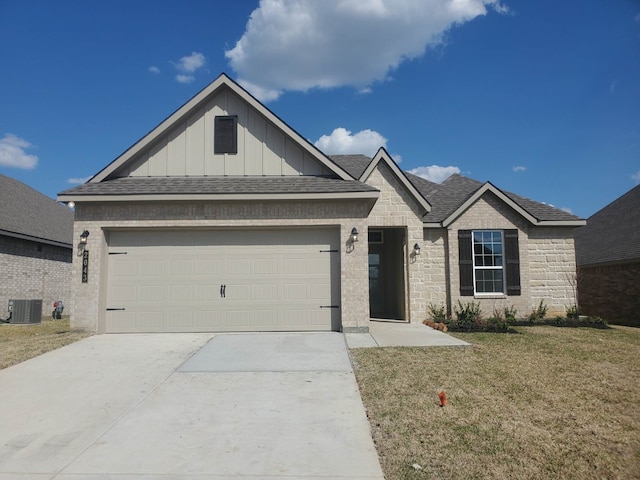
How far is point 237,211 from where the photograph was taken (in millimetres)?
10750

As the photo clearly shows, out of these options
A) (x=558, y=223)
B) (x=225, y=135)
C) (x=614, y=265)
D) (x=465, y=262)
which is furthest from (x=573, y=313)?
(x=225, y=135)

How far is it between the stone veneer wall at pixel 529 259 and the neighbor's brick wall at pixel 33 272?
1689 centimetres

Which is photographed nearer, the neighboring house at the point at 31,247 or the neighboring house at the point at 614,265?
the neighboring house at the point at 614,265

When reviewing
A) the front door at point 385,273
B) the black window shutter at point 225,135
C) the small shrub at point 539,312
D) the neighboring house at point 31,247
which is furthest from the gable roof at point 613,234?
the neighboring house at point 31,247

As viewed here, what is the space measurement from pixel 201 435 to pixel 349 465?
1744 mm

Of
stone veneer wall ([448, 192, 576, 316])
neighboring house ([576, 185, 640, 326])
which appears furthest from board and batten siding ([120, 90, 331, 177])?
neighboring house ([576, 185, 640, 326])

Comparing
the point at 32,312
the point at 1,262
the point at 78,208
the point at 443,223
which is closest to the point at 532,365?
the point at 443,223

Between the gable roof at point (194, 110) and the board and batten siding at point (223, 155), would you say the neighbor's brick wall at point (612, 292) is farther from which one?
the board and batten siding at point (223, 155)

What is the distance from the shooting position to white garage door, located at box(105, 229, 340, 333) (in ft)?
34.9

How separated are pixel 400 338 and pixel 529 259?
6858 millimetres

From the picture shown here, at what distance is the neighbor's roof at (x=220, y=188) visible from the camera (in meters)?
10.5

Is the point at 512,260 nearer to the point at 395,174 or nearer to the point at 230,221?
the point at 395,174

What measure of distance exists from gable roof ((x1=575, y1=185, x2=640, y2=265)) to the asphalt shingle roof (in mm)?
12561

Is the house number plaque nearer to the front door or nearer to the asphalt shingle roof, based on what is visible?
the asphalt shingle roof
